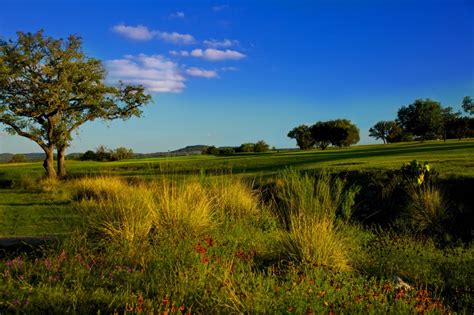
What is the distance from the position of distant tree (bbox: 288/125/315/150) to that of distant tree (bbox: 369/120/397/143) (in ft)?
65.2

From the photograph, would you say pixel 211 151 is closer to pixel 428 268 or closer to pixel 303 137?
pixel 303 137

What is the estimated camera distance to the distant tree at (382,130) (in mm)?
79875

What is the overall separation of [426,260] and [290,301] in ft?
11.8

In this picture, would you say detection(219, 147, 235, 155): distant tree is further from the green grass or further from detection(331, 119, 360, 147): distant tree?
→ the green grass

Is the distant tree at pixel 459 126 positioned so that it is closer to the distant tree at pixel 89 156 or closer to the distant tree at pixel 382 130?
the distant tree at pixel 382 130

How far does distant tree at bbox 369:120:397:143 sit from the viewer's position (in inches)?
3145

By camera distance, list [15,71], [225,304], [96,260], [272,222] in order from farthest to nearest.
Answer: [15,71], [272,222], [96,260], [225,304]

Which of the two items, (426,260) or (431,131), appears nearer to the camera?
(426,260)

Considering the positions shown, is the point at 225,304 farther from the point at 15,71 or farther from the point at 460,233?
the point at 15,71

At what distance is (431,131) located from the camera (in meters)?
55.1

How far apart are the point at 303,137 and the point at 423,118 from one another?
19.8m

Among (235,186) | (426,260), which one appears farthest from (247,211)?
(426,260)

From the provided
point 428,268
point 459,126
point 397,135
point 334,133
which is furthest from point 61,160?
point 397,135

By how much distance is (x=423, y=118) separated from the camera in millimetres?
54250
